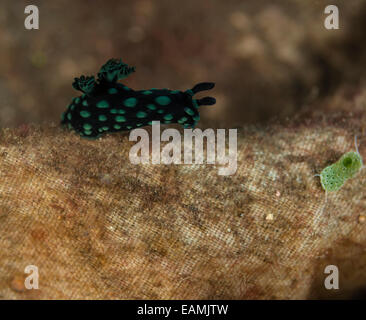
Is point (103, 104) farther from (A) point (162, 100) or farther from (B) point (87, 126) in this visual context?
(A) point (162, 100)

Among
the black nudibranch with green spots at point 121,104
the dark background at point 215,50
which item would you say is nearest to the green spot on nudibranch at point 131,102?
the black nudibranch with green spots at point 121,104

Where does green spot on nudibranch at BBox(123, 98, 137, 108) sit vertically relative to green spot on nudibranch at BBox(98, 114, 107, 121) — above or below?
above

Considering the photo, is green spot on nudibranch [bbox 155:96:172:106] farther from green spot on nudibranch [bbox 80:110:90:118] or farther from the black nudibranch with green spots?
green spot on nudibranch [bbox 80:110:90:118]

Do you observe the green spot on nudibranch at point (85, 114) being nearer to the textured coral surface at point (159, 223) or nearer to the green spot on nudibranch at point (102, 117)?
the green spot on nudibranch at point (102, 117)

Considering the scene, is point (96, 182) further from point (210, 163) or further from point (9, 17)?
point (9, 17)

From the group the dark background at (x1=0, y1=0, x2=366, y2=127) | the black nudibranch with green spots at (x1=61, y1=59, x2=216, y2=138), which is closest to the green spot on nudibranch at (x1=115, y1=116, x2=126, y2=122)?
the black nudibranch with green spots at (x1=61, y1=59, x2=216, y2=138)

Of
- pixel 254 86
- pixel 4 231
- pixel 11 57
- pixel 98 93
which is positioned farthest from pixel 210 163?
pixel 11 57
